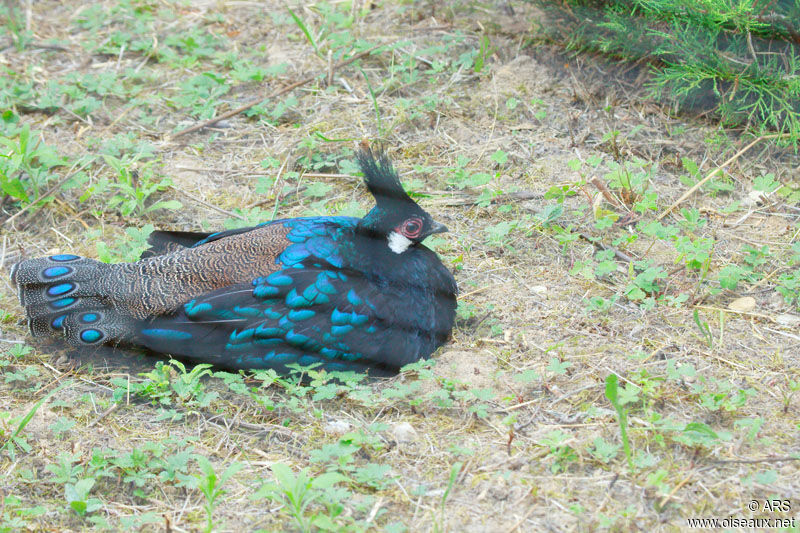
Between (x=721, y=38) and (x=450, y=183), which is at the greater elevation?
(x=721, y=38)

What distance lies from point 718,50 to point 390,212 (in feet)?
8.19

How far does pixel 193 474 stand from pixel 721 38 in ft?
13.6

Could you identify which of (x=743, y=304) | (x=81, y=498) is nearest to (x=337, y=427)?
(x=81, y=498)

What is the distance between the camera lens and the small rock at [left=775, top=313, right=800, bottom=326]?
3859mm

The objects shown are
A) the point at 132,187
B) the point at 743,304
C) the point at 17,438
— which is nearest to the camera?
the point at 17,438

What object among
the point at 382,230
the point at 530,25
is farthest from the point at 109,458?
the point at 530,25

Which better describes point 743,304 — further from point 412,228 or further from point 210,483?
point 210,483

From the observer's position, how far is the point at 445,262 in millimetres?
4500

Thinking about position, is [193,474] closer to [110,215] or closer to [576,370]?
[576,370]

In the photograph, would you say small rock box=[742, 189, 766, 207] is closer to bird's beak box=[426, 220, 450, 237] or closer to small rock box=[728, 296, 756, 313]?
small rock box=[728, 296, 756, 313]

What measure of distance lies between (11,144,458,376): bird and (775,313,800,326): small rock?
5.33 feet

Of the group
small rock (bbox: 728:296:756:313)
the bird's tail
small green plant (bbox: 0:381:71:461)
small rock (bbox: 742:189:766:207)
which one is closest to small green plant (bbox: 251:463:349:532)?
small green plant (bbox: 0:381:71:461)

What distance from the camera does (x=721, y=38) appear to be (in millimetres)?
4988

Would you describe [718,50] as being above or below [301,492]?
above
